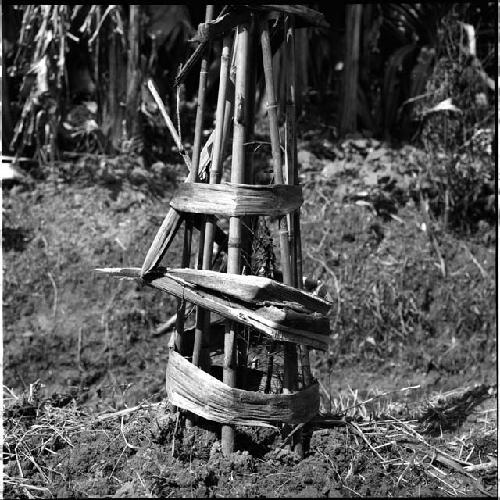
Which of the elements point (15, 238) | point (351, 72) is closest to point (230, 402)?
point (15, 238)

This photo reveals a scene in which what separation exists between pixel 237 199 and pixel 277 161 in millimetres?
228

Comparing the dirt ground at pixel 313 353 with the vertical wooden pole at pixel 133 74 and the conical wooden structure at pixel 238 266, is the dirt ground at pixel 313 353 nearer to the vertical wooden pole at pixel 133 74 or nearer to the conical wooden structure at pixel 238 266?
the conical wooden structure at pixel 238 266

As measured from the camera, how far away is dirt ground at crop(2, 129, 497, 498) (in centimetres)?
268

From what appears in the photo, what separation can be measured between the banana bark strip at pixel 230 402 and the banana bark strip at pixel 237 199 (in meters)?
0.55

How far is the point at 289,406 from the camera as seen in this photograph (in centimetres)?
261

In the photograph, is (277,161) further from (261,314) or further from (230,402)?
(230,402)

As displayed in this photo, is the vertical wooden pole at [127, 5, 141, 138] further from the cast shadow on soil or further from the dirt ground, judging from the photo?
the cast shadow on soil

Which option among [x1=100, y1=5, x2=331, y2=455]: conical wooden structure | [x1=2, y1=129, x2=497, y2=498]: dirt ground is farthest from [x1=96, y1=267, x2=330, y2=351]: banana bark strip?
[x1=2, y1=129, x2=497, y2=498]: dirt ground

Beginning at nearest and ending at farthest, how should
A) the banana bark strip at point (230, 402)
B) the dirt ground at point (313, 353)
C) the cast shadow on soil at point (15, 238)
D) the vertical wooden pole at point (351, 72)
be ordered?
the banana bark strip at point (230, 402) < the dirt ground at point (313, 353) < the cast shadow on soil at point (15, 238) < the vertical wooden pole at point (351, 72)

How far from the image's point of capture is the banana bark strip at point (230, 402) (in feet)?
8.36

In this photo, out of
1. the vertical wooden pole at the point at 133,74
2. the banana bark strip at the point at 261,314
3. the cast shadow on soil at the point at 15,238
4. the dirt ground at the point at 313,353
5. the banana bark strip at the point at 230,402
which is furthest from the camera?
the vertical wooden pole at the point at 133,74

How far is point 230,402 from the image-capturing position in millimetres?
2543

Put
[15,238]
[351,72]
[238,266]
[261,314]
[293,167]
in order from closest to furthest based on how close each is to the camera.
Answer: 1. [261,314]
2. [238,266]
3. [293,167]
4. [15,238]
5. [351,72]

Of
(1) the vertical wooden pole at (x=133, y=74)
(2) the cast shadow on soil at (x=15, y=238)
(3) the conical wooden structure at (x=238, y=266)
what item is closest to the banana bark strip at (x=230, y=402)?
(3) the conical wooden structure at (x=238, y=266)
